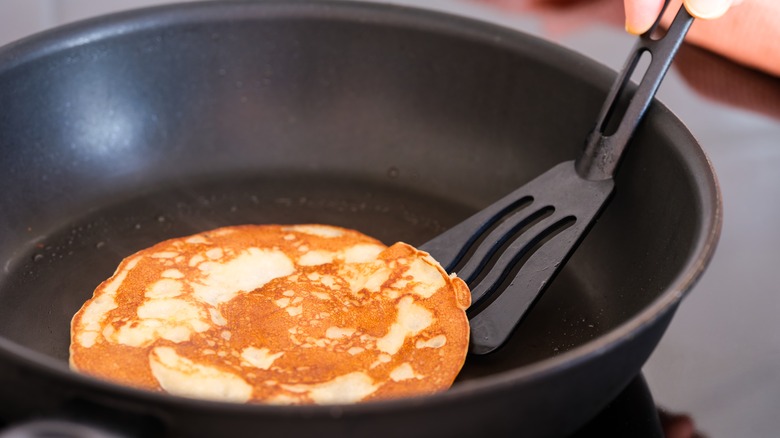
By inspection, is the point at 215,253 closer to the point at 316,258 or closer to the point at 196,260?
the point at 196,260

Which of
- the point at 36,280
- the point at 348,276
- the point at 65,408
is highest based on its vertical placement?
the point at 65,408

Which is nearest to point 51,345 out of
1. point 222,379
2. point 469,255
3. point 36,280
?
point 36,280

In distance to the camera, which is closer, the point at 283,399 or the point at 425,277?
the point at 283,399

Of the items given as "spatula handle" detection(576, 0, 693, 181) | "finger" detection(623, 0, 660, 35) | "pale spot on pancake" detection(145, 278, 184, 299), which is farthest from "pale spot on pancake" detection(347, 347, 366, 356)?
"finger" detection(623, 0, 660, 35)

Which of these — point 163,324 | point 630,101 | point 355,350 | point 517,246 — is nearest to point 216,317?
point 163,324

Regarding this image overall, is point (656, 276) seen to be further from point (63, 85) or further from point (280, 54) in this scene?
point (63, 85)

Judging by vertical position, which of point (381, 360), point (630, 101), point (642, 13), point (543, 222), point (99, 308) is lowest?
point (99, 308)

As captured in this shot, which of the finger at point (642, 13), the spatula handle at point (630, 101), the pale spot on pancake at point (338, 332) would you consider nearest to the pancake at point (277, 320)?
the pale spot on pancake at point (338, 332)

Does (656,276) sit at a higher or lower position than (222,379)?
higher
